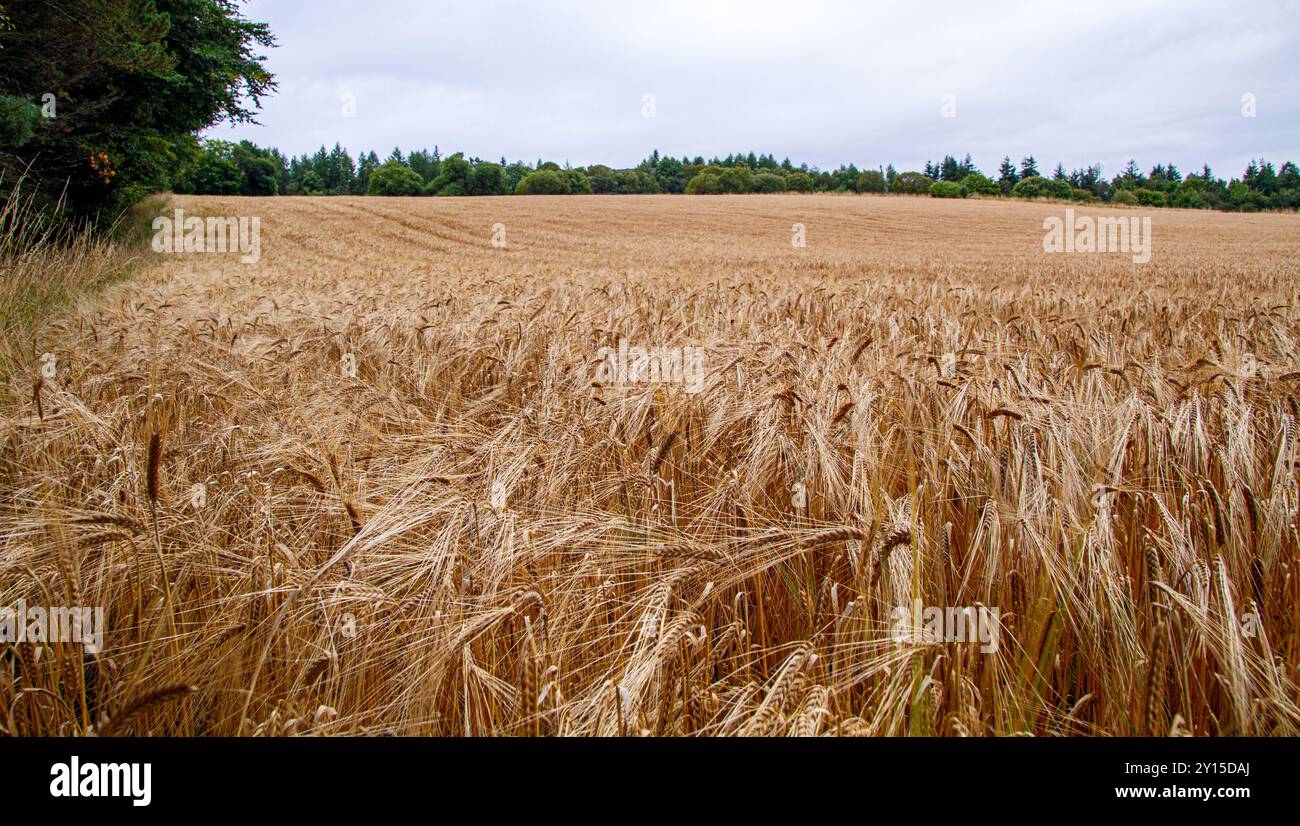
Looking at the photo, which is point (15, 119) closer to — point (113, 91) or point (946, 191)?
point (113, 91)

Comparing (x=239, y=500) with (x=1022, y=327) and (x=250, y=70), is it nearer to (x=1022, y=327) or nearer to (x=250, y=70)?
(x=1022, y=327)

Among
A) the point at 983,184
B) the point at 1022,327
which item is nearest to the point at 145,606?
the point at 1022,327

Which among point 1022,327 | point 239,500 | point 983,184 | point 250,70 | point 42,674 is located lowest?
point 42,674

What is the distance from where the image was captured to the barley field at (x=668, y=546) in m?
1.19

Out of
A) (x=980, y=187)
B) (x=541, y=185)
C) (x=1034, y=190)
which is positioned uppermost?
(x=541, y=185)

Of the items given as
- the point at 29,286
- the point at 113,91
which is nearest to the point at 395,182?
the point at 113,91

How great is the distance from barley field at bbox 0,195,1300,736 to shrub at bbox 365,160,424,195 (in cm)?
8755

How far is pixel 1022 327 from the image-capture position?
3.97 meters

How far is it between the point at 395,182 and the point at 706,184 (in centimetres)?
3852

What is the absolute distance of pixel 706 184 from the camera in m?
69.9

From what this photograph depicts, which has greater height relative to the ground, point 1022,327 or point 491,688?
point 1022,327

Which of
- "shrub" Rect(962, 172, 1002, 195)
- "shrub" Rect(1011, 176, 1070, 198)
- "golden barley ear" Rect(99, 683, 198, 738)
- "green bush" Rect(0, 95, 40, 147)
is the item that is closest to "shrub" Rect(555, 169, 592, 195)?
"shrub" Rect(962, 172, 1002, 195)
